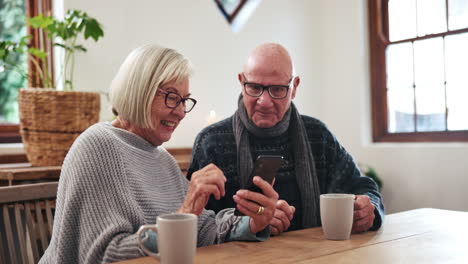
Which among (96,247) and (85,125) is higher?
(85,125)

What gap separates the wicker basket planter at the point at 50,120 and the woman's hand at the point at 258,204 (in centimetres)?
134

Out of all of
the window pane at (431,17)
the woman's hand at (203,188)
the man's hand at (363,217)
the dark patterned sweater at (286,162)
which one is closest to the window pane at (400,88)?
the window pane at (431,17)

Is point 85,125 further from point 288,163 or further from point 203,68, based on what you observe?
point 203,68

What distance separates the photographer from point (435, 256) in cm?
111

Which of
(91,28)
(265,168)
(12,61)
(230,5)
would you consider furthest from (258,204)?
(230,5)

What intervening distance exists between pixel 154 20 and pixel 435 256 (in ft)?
8.81

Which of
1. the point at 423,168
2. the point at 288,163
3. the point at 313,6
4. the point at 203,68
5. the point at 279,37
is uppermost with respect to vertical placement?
the point at 313,6

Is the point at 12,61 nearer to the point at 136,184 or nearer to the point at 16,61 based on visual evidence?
the point at 16,61

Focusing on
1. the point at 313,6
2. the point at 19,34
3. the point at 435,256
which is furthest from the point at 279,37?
the point at 435,256

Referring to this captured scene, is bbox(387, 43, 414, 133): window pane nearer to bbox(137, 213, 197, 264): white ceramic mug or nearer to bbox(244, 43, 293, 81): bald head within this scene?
bbox(244, 43, 293, 81): bald head

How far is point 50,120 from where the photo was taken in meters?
2.30

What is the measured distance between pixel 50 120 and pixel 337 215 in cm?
154

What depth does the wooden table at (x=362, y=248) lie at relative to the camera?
3.58 ft

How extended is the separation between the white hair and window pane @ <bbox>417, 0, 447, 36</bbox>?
296 cm
